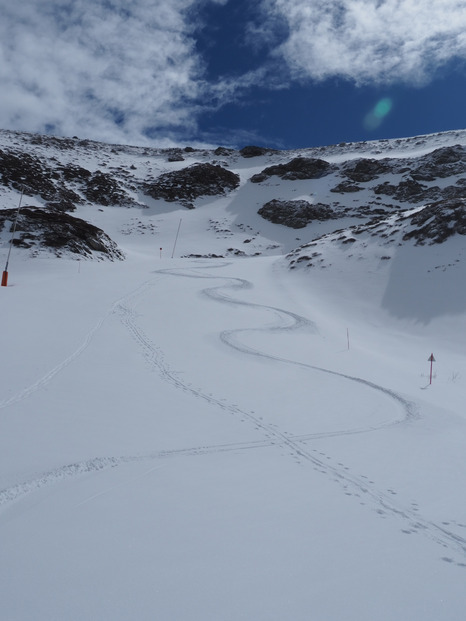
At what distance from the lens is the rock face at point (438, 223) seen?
84.4ft

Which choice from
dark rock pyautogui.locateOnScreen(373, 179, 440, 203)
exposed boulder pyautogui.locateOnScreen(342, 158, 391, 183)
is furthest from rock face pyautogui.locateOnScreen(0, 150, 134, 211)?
dark rock pyautogui.locateOnScreen(373, 179, 440, 203)

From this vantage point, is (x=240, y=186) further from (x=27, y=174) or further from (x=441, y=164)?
(x=27, y=174)

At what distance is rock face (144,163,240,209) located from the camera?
243 ft

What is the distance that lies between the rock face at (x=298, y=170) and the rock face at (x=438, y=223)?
51968 millimetres

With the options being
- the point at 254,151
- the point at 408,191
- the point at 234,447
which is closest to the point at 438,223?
the point at 234,447

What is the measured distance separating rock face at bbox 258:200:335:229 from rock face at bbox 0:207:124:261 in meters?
35.9

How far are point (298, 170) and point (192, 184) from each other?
22.4 metres

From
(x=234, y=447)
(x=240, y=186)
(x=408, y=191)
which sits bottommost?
(x=234, y=447)

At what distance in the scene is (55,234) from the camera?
30.8m

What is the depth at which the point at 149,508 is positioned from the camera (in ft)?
13.6

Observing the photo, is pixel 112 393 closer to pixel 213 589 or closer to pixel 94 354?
pixel 94 354

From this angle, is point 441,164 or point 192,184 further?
point 192,184

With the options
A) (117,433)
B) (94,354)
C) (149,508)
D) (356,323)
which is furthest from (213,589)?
(356,323)

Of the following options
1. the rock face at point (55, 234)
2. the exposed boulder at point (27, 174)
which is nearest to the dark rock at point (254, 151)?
the exposed boulder at point (27, 174)
